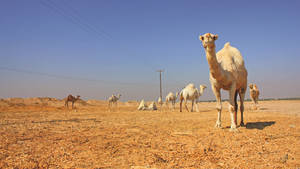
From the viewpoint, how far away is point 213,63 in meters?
5.61

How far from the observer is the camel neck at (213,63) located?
5539mm

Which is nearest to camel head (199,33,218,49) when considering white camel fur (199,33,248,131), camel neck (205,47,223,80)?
white camel fur (199,33,248,131)

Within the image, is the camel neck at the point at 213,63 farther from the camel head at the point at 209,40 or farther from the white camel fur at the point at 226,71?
the camel head at the point at 209,40

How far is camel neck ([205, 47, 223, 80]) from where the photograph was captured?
5.54m

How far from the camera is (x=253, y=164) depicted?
3004 millimetres

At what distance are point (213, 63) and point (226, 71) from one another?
2.78 feet

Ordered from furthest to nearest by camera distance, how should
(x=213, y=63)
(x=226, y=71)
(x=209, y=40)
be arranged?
(x=226, y=71) < (x=213, y=63) < (x=209, y=40)

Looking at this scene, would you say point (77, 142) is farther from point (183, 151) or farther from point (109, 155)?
point (183, 151)

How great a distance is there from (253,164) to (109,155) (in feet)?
7.85

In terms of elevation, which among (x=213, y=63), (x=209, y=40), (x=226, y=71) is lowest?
(x=226, y=71)

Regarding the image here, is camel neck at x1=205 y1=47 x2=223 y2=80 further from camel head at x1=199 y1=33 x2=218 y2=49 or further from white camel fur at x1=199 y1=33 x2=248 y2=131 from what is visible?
camel head at x1=199 y1=33 x2=218 y2=49

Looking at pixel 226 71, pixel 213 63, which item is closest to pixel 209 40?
pixel 213 63

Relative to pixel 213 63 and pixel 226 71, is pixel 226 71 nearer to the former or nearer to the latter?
pixel 226 71

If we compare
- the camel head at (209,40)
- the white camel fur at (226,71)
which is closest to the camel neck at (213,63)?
the white camel fur at (226,71)
